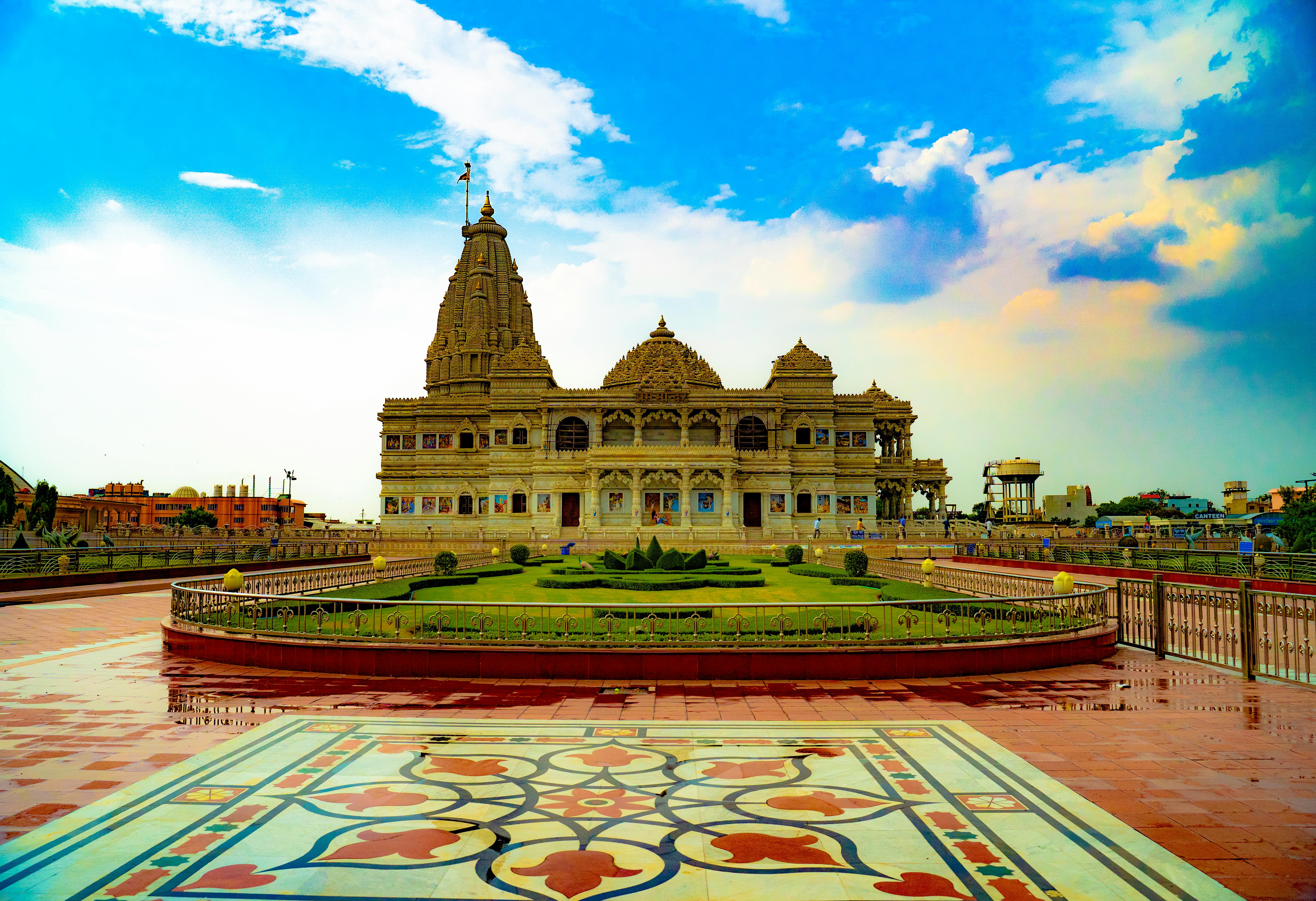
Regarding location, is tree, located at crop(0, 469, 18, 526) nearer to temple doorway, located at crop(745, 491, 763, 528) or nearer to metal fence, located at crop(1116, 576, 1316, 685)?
temple doorway, located at crop(745, 491, 763, 528)

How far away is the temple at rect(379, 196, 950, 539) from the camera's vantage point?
54.2m

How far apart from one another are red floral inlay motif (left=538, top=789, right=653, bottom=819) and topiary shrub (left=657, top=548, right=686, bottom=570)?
18478mm

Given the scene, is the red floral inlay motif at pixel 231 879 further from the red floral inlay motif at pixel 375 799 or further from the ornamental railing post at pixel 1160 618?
the ornamental railing post at pixel 1160 618

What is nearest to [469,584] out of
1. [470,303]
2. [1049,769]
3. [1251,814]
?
[1049,769]

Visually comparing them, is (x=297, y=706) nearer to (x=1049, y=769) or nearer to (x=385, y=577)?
(x=1049, y=769)

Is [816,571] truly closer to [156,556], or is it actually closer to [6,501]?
[156,556]

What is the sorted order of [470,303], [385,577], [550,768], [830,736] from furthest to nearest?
[470,303] → [385,577] → [830,736] → [550,768]

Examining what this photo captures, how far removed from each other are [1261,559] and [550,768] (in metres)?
24.4

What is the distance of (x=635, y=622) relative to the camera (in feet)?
40.7

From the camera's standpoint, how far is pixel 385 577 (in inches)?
866

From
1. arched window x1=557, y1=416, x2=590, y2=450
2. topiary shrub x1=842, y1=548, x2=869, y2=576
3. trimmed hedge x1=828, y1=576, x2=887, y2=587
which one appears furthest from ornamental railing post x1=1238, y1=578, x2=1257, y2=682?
arched window x1=557, y1=416, x2=590, y2=450

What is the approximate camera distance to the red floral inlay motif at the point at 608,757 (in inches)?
276

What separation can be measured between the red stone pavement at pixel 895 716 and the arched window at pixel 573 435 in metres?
46.8

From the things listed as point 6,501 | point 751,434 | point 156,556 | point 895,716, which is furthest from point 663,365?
point 895,716
